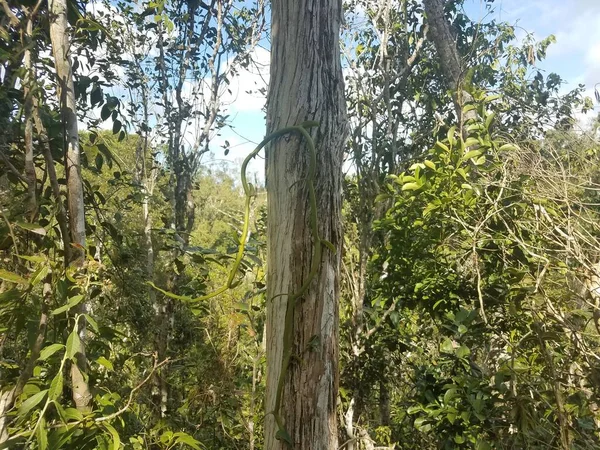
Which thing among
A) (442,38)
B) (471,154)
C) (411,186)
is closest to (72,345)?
(411,186)

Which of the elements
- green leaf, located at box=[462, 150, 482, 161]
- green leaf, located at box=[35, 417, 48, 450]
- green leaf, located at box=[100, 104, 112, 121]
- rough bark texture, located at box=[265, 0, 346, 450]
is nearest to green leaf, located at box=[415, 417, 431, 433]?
green leaf, located at box=[462, 150, 482, 161]

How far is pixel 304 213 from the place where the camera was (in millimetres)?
827

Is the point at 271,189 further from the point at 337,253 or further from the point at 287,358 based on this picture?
the point at 287,358

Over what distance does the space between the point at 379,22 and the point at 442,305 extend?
2218mm

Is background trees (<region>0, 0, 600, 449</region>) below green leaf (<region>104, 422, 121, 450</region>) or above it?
above

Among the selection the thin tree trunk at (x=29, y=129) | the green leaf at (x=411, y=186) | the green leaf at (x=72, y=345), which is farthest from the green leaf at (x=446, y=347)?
the thin tree trunk at (x=29, y=129)

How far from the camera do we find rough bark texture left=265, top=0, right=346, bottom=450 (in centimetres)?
79

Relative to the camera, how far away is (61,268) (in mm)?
1188

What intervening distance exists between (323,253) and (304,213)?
8 cm

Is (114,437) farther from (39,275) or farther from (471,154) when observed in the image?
(471,154)

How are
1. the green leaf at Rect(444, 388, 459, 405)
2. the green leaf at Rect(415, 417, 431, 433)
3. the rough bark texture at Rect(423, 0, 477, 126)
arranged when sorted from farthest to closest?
the rough bark texture at Rect(423, 0, 477, 126)
the green leaf at Rect(415, 417, 431, 433)
the green leaf at Rect(444, 388, 459, 405)

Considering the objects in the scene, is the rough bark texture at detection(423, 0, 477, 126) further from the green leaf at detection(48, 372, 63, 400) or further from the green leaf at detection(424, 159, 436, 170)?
the green leaf at detection(48, 372, 63, 400)

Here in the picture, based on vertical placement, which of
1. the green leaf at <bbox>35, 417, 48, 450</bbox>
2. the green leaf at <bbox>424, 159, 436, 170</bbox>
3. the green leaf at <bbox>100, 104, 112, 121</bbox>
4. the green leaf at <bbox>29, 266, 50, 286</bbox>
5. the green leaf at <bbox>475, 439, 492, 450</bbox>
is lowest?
the green leaf at <bbox>475, 439, 492, 450</bbox>

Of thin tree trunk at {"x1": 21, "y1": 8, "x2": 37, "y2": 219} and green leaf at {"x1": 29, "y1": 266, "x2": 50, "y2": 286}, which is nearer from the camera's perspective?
green leaf at {"x1": 29, "y1": 266, "x2": 50, "y2": 286}
